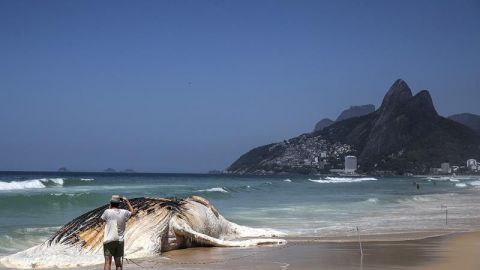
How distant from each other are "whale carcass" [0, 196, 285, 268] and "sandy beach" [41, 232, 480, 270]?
0.29 meters

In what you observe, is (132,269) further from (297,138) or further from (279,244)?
(297,138)

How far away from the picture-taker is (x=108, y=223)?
8875 millimetres

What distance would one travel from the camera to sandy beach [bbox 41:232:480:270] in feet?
32.1

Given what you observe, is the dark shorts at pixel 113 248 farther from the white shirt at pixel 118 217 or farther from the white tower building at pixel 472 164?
the white tower building at pixel 472 164

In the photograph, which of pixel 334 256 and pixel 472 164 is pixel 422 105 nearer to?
pixel 472 164

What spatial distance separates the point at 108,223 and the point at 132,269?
118 centimetres

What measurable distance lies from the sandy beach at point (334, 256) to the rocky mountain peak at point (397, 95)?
160479 millimetres

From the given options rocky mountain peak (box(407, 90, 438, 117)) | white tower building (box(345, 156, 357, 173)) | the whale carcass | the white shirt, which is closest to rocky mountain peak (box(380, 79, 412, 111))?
rocky mountain peak (box(407, 90, 438, 117))

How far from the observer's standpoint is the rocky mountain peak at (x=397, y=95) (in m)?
171

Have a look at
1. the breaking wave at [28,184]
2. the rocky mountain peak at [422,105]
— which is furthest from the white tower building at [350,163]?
the breaking wave at [28,184]

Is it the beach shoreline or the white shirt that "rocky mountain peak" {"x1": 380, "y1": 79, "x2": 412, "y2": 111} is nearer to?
the beach shoreline

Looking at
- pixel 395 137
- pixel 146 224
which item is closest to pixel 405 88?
pixel 395 137

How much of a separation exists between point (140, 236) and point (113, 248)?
2.46 m

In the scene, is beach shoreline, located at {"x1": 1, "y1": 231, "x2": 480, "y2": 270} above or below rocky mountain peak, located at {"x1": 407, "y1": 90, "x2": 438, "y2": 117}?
below
